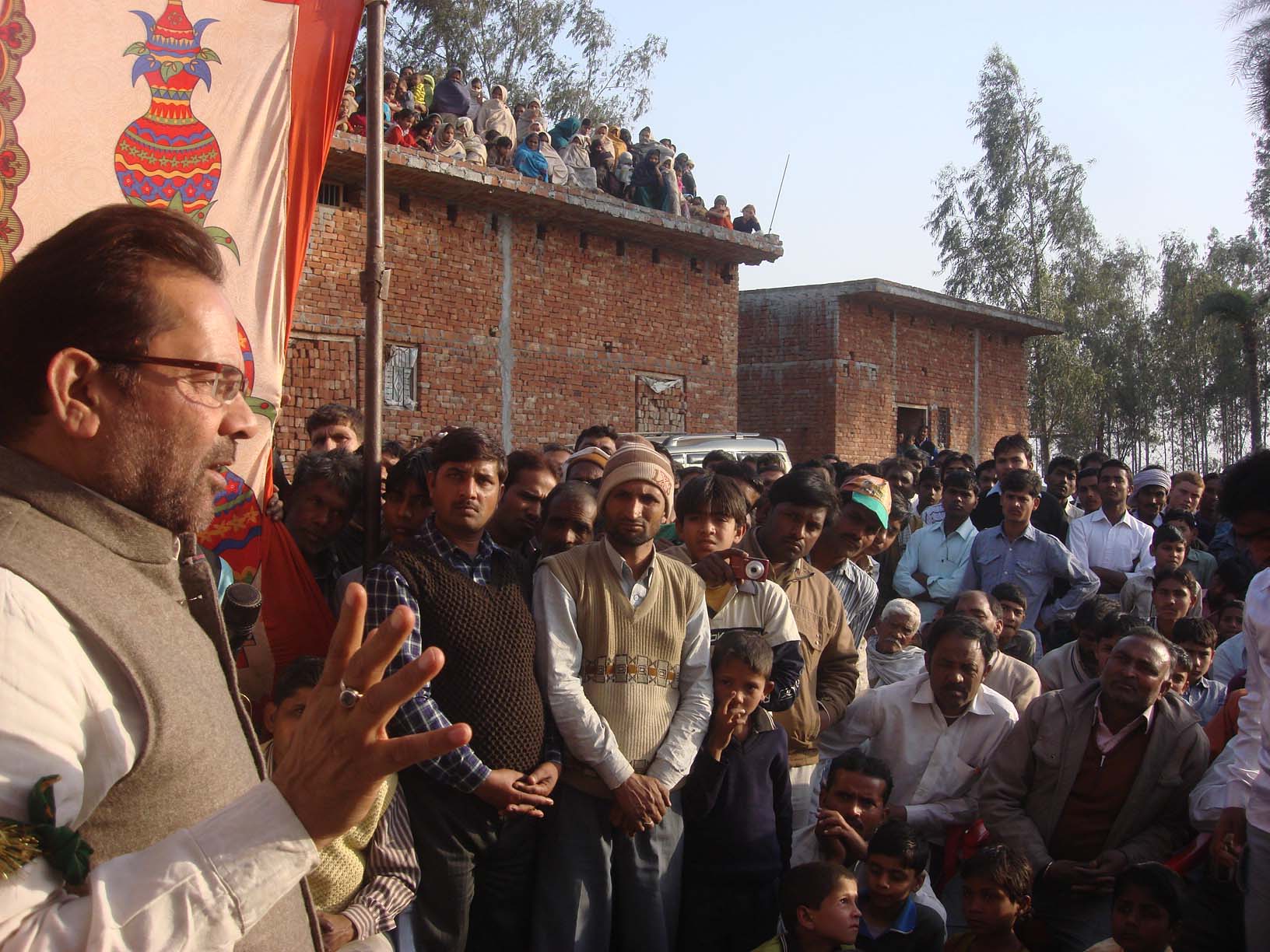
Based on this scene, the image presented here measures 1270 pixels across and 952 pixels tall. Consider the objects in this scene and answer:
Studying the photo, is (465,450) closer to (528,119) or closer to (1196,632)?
(1196,632)

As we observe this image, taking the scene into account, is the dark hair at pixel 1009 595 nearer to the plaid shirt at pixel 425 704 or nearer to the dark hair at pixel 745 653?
the dark hair at pixel 745 653

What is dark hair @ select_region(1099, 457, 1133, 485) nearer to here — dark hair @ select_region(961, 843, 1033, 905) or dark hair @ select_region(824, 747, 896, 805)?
dark hair @ select_region(824, 747, 896, 805)

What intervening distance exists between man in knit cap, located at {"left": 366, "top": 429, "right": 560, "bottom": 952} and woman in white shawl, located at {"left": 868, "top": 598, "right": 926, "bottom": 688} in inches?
86.8

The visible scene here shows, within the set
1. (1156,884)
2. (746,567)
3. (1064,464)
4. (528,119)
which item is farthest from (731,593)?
(528,119)

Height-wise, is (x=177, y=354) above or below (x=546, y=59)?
below

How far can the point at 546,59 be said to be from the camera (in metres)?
23.2

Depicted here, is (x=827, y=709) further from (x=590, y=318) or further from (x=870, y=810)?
(x=590, y=318)

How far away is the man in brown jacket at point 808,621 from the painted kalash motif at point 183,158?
1902mm

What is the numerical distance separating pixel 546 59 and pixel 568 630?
2249cm

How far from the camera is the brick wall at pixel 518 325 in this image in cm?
1059

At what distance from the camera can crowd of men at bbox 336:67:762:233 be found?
11.0 meters

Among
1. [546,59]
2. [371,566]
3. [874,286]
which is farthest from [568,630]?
[546,59]

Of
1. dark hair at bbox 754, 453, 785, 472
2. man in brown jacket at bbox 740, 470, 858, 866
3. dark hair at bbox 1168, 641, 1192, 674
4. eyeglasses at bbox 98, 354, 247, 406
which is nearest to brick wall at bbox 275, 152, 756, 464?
dark hair at bbox 754, 453, 785, 472

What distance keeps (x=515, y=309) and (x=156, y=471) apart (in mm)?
11104
